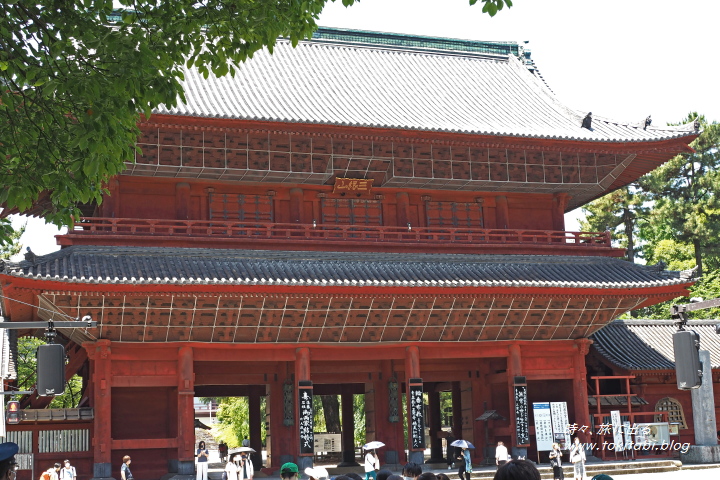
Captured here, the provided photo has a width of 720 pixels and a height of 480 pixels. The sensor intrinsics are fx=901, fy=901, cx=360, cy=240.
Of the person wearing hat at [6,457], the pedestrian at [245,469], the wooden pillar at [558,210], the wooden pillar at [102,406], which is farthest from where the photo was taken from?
the wooden pillar at [558,210]

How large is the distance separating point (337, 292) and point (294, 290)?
3.94 ft

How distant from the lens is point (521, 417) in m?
25.7

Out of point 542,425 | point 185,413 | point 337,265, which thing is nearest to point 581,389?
point 542,425

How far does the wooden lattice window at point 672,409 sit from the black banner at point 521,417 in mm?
5976

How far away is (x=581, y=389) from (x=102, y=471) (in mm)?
13813

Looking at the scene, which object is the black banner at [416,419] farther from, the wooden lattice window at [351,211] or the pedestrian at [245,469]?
the wooden lattice window at [351,211]

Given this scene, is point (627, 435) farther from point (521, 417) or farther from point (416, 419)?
point (416, 419)

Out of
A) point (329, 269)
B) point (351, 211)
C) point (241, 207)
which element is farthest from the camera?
point (351, 211)

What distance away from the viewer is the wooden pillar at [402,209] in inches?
1088

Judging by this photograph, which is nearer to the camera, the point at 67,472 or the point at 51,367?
the point at 51,367

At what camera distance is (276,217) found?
2680 cm

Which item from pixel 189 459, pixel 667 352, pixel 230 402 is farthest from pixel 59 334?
pixel 230 402


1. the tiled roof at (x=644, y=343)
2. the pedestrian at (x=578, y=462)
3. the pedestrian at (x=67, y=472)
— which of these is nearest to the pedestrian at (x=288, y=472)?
the pedestrian at (x=67, y=472)

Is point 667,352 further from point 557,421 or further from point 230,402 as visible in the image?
point 230,402
